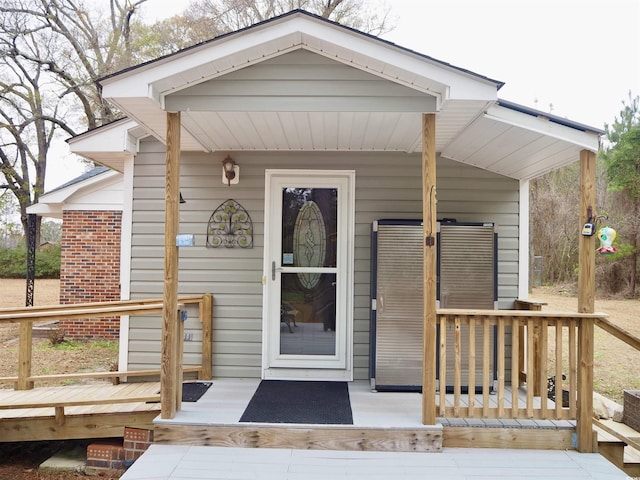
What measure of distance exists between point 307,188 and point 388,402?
2.11 meters

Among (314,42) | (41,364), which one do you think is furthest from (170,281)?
(41,364)

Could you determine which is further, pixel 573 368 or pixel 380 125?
pixel 380 125

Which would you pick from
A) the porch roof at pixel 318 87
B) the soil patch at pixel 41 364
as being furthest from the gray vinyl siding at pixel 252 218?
the soil patch at pixel 41 364

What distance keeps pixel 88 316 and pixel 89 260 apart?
215 inches

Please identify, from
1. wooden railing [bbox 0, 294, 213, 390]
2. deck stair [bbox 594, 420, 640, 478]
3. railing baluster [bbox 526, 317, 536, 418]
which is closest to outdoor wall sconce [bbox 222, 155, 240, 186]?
wooden railing [bbox 0, 294, 213, 390]

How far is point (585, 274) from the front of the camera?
3.36 metres

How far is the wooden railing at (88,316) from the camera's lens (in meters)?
3.63

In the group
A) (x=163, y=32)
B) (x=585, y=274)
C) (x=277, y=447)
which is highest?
(x=163, y=32)

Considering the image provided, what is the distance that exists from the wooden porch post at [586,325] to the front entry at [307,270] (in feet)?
6.49

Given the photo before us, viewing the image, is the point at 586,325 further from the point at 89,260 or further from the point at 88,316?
the point at 89,260

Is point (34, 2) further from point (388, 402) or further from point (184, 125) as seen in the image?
point (388, 402)

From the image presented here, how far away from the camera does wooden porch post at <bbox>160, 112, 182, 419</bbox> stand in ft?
10.8

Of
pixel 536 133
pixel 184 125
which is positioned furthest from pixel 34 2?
pixel 536 133

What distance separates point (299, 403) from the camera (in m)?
3.75
